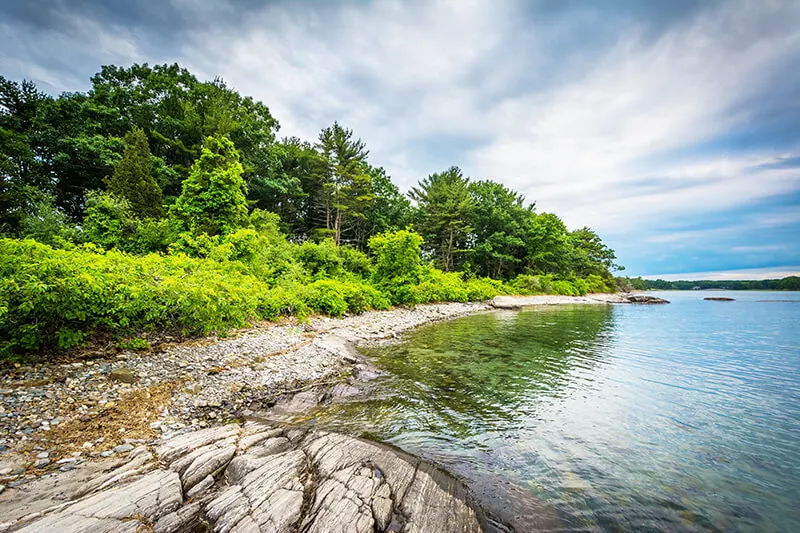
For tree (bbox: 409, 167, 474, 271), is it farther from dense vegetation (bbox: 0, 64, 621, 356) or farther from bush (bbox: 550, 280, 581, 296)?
bush (bbox: 550, 280, 581, 296)

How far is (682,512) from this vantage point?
3578mm

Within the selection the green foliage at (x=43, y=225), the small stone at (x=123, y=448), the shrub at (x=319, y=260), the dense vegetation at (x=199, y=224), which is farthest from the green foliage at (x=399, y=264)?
the small stone at (x=123, y=448)

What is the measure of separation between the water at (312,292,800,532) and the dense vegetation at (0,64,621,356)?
500cm

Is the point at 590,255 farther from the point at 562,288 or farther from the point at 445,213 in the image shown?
the point at 445,213

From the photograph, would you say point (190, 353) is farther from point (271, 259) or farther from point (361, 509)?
point (271, 259)

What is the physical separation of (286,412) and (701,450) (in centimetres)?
711

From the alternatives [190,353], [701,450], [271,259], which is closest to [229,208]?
[271,259]

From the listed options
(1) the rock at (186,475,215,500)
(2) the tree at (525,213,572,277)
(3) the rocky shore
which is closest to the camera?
(3) the rocky shore

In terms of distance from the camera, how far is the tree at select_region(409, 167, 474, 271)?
41.4 metres

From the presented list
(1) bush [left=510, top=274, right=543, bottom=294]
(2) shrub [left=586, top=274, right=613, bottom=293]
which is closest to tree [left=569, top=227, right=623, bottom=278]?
(2) shrub [left=586, top=274, right=613, bottom=293]

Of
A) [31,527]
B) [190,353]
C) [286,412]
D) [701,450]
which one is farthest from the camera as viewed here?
[190,353]

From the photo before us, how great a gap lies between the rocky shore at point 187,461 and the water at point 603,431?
91cm

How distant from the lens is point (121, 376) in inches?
217

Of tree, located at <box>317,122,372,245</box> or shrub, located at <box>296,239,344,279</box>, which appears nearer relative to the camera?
shrub, located at <box>296,239,344,279</box>
